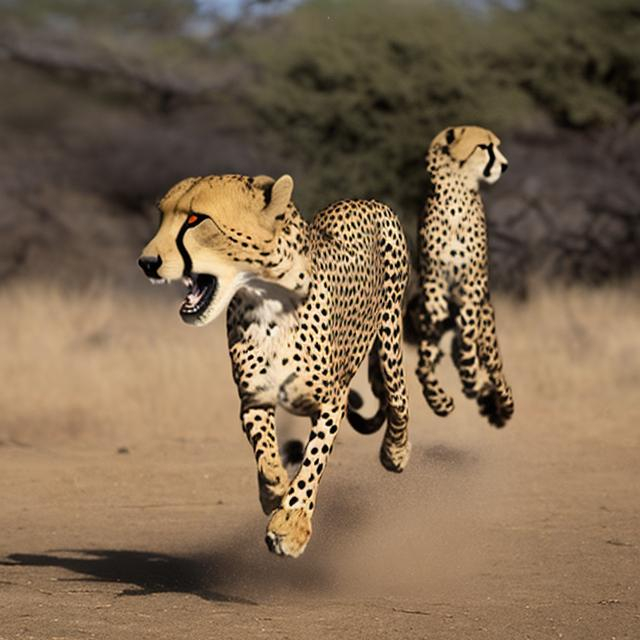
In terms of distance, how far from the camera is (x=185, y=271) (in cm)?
462

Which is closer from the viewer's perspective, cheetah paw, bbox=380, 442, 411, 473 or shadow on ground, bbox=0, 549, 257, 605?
shadow on ground, bbox=0, 549, 257, 605

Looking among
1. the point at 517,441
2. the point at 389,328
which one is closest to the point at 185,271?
the point at 389,328

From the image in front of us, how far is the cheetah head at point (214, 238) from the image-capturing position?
4.60 m

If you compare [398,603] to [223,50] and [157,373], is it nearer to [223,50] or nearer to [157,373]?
[157,373]

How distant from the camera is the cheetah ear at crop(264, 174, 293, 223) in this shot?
4.79 meters

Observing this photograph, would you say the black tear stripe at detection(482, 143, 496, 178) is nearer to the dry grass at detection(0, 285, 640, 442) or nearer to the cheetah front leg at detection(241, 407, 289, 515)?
the cheetah front leg at detection(241, 407, 289, 515)

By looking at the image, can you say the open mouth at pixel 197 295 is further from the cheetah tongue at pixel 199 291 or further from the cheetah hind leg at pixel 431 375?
the cheetah hind leg at pixel 431 375

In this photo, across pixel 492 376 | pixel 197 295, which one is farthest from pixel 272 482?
pixel 492 376

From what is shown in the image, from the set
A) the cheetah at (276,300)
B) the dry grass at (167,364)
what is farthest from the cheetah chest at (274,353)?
the dry grass at (167,364)

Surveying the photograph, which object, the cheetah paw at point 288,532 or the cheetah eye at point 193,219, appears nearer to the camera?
the cheetah eye at point 193,219

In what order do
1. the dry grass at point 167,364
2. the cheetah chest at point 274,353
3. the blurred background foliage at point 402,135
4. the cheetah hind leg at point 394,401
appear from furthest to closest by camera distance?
1. the blurred background foliage at point 402,135
2. the dry grass at point 167,364
3. the cheetah hind leg at point 394,401
4. the cheetah chest at point 274,353

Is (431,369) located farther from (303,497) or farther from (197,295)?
(197,295)

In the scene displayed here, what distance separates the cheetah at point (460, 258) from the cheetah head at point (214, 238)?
177 cm

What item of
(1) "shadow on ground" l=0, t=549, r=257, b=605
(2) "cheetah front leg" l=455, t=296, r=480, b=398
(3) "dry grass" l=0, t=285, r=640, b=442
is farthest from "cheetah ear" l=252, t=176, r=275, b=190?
(3) "dry grass" l=0, t=285, r=640, b=442
